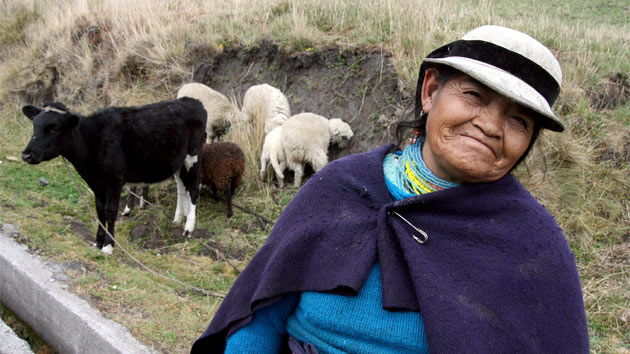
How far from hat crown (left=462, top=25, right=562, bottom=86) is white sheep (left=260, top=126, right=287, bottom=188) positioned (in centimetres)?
605

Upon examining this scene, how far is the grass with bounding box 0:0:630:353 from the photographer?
4547 millimetres

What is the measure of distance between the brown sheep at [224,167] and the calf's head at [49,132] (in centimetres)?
217

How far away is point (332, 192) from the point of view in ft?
6.48

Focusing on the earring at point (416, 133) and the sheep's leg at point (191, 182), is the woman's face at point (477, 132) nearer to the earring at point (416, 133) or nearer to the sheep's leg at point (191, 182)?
the earring at point (416, 133)

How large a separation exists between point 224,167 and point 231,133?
164 centimetres

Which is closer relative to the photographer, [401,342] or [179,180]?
[401,342]

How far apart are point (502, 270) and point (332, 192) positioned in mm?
678

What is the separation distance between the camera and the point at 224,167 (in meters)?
7.26

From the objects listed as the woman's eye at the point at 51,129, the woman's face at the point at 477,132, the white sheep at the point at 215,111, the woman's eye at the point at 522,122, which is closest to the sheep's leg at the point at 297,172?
the white sheep at the point at 215,111

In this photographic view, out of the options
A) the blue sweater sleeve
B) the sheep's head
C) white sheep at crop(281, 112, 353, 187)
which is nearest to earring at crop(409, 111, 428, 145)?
the blue sweater sleeve

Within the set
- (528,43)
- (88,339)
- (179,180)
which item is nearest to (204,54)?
(179,180)

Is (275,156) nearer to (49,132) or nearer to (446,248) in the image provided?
(49,132)

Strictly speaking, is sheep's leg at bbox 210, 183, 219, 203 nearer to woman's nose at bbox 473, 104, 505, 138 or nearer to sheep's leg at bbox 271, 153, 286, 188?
sheep's leg at bbox 271, 153, 286, 188

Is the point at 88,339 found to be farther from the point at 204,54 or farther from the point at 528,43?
the point at 204,54
